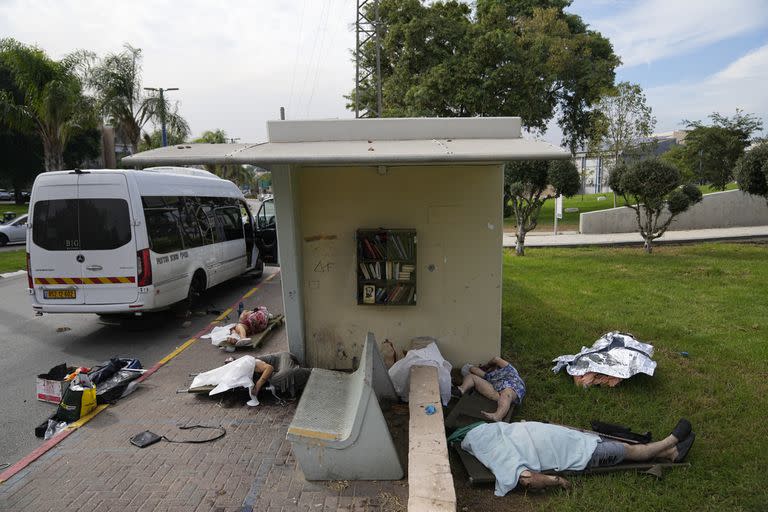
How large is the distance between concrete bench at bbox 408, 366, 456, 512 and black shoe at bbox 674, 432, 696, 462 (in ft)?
6.28

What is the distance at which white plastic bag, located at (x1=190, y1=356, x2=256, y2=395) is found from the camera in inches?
211

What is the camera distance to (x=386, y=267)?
5.83 m

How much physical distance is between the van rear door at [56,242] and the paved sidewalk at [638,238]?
581 inches

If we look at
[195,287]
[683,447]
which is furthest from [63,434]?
[683,447]

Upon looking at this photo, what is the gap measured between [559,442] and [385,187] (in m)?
3.28

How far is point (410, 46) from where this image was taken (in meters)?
19.6

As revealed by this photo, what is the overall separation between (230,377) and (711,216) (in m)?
22.7

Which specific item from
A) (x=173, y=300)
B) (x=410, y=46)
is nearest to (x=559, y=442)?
(x=173, y=300)

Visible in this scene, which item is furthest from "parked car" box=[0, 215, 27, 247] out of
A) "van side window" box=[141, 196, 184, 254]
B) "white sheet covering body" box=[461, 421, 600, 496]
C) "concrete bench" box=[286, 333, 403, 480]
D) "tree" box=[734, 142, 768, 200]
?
"tree" box=[734, 142, 768, 200]

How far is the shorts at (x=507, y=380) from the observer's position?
5184 mm

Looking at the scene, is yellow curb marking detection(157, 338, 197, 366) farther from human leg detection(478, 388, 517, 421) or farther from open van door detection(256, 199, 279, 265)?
open van door detection(256, 199, 279, 265)

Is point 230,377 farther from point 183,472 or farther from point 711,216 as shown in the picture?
point 711,216

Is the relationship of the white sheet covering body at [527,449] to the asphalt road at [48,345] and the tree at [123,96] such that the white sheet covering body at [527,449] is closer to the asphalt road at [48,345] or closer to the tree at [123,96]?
the asphalt road at [48,345]

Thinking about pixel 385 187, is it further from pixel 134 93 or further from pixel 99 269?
pixel 134 93
